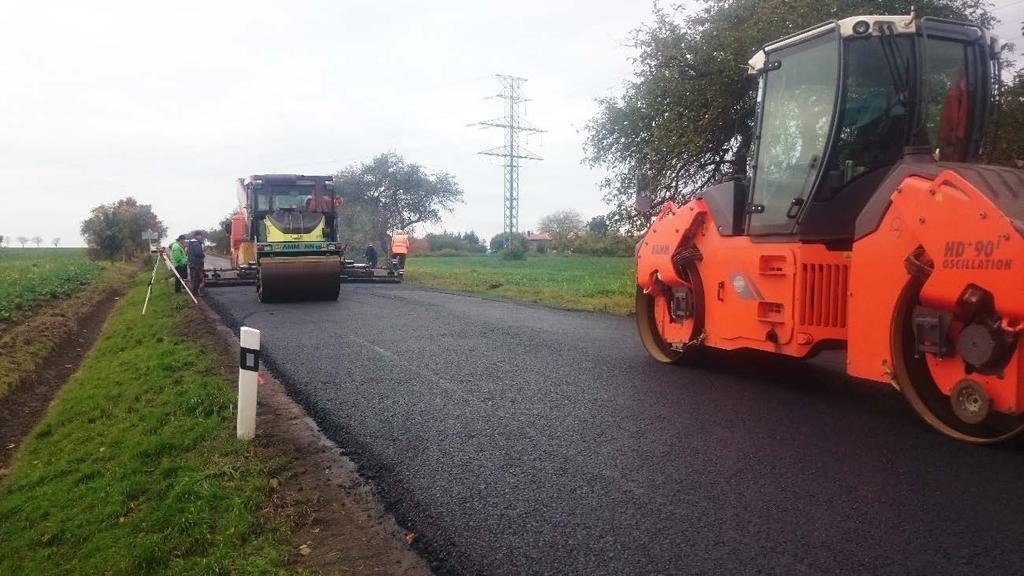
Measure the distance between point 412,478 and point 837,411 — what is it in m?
3.10

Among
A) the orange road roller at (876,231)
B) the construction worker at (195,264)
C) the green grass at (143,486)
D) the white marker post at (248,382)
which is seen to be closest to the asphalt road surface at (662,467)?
the orange road roller at (876,231)

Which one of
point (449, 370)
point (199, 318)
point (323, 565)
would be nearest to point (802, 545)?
point (323, 565)

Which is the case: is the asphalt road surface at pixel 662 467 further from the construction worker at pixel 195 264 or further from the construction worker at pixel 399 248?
the construction worker at pixel 399 248

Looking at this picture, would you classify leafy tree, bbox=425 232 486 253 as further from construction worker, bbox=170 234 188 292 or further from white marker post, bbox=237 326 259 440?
white marker post, bbox=237 326 259 440

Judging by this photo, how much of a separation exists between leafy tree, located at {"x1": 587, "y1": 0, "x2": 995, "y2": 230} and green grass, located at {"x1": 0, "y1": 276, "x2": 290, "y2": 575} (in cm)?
869

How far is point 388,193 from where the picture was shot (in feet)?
207

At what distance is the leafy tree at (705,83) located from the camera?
11.8 meters

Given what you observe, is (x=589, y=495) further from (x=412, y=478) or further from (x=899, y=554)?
(x=899, y=554)

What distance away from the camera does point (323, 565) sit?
3.29 m

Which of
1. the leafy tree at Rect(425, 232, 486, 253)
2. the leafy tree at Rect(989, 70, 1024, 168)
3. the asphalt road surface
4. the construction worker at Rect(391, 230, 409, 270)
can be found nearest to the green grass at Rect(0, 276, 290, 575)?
the asphalt road surface

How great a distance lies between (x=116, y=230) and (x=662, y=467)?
1888 inches

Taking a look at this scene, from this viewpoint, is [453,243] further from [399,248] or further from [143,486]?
[143,486]

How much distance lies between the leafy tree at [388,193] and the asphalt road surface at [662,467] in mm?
55725

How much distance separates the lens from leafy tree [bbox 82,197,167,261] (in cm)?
4528
